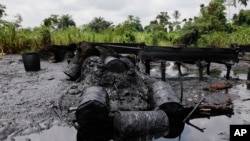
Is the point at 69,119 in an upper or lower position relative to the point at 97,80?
lower

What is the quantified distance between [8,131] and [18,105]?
175 centimetres

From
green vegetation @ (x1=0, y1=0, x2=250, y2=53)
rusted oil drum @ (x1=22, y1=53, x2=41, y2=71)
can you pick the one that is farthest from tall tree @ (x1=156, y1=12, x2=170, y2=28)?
rusted oil drum @ (x1=22, y1=53, x2=41, y2=71)

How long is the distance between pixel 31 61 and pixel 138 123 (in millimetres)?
8385

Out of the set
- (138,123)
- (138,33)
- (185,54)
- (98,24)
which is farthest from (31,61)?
(98,24)

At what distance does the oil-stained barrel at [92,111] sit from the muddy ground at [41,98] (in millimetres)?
530

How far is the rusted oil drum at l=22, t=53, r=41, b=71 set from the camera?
12.0 meters

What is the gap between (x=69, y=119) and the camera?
5.95m

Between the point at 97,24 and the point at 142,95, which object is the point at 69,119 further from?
the point at 97,24

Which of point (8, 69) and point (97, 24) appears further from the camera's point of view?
point (97, 24)

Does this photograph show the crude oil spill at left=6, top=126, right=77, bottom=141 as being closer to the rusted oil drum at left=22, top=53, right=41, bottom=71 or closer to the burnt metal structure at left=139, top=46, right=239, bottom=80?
the burnt metal structure at left=139, top=46, right=239, bottom=80

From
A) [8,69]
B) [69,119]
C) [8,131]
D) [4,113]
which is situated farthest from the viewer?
[8,69]

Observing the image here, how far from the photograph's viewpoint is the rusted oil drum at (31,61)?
39.3ft

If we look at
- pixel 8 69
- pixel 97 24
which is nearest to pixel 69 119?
pixel 8 69

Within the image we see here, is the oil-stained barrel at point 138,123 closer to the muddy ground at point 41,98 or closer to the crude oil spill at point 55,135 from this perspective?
the crude oil spill at point 55,135
